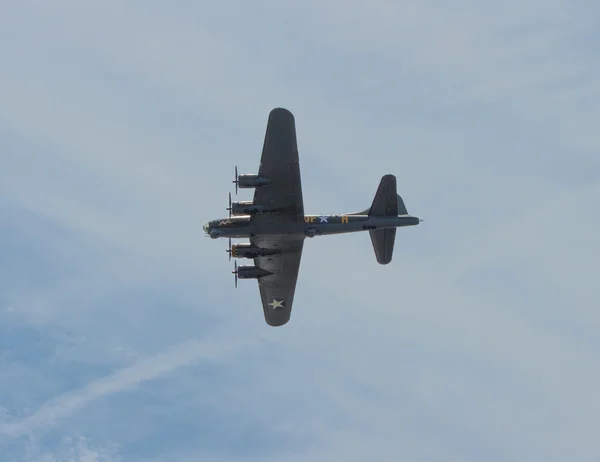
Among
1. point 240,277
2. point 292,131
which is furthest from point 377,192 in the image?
point 240,277

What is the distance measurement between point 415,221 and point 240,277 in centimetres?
1364

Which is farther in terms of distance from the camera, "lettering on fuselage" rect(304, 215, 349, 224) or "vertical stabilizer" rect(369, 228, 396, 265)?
"vertical stabilizer" rect(369, 228, 396, 265)

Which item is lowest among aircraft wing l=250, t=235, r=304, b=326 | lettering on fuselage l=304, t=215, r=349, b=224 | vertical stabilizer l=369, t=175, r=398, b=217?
aircraft wing l=250, t=235, r=304, b=326

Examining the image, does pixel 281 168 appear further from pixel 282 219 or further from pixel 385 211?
pixel 385 211

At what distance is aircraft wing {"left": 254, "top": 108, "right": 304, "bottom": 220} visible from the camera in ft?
193

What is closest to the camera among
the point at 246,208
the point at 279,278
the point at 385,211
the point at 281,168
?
the point at 281,168

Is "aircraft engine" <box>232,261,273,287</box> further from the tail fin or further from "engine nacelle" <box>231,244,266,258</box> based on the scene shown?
the tail fin

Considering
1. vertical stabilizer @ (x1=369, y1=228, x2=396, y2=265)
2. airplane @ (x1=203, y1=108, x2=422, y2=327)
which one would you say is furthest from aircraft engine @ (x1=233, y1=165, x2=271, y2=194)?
vertical stabilizer @ (x1=369, y1=228, x2=396, y2=265)

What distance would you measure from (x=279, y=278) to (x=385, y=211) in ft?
32.7

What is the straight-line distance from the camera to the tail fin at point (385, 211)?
204ft

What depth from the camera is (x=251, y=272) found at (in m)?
65.8

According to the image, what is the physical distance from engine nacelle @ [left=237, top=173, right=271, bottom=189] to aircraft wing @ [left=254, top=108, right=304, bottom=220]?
1.07 feet

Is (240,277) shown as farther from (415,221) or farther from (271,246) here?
(415,221)

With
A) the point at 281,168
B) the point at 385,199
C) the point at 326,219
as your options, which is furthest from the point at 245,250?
the point at 385,199
